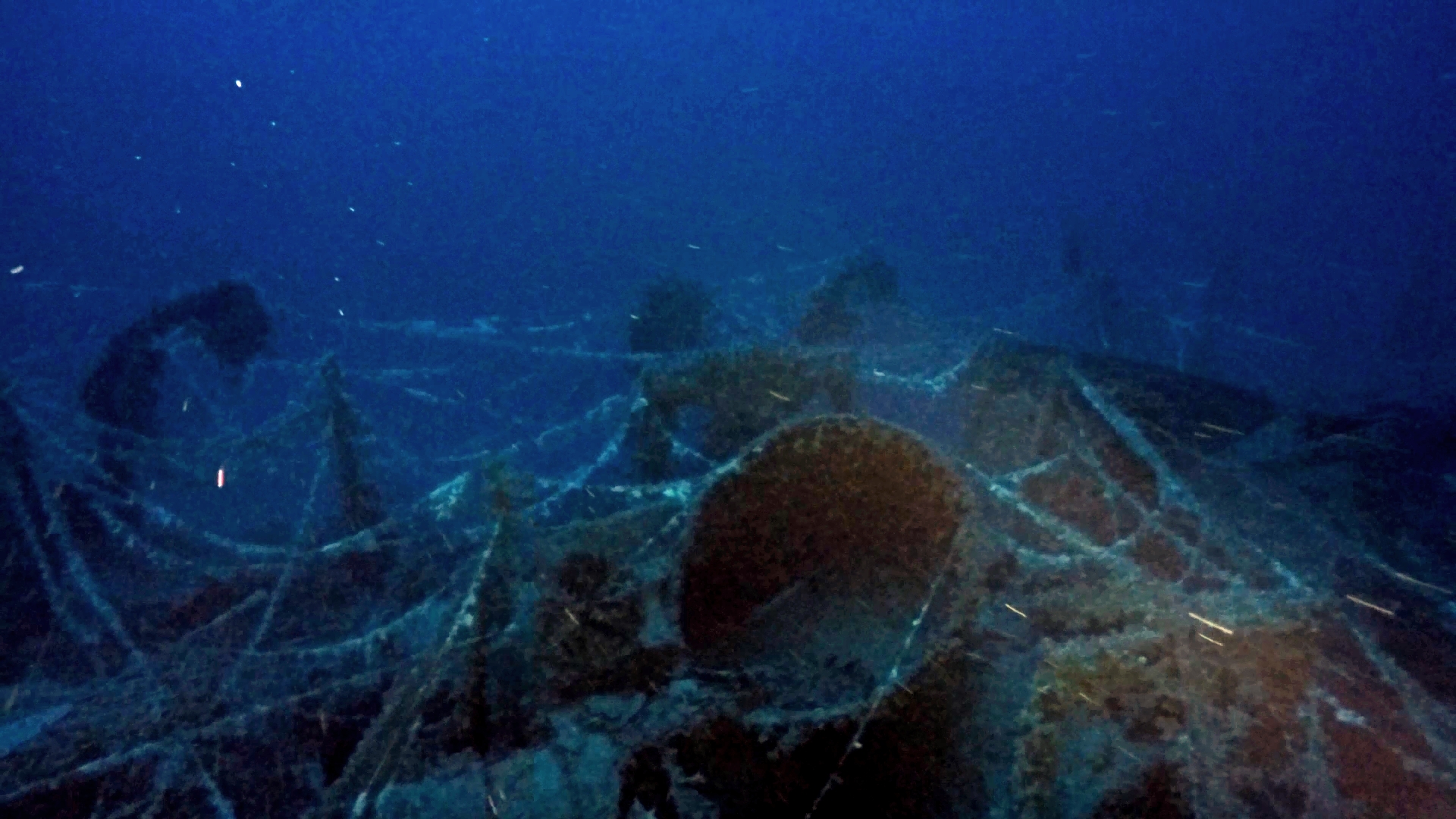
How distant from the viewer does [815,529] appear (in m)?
3.74

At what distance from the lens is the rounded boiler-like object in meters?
3.46

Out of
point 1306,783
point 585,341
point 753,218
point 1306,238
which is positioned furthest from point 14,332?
point 1306,238

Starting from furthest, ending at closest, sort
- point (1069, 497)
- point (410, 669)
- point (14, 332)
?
point (14, 332) → point (1069, 497) → point (410, 669)

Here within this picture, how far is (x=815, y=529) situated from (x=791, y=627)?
489mm

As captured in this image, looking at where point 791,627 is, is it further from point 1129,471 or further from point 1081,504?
point 1129,471

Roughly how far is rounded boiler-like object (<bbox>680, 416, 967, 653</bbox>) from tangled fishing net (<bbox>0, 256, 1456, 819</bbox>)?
0.05 feet

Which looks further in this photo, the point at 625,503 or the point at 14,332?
the point at 14,332

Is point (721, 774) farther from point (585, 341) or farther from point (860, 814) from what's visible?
point (585, 341)

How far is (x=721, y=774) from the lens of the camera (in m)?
2.63

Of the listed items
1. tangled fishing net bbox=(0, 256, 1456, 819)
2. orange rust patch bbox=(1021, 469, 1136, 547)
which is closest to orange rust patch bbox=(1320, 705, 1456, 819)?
tangled fishing net bbox=(0, 256, 1456, 819)

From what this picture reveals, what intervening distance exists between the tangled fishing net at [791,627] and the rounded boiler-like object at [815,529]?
1 cm

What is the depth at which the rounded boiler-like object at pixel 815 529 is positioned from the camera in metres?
3.46

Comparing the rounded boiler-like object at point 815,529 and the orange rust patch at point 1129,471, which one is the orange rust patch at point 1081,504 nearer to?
the orange rust patch at point 1129,471

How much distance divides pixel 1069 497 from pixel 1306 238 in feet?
119
